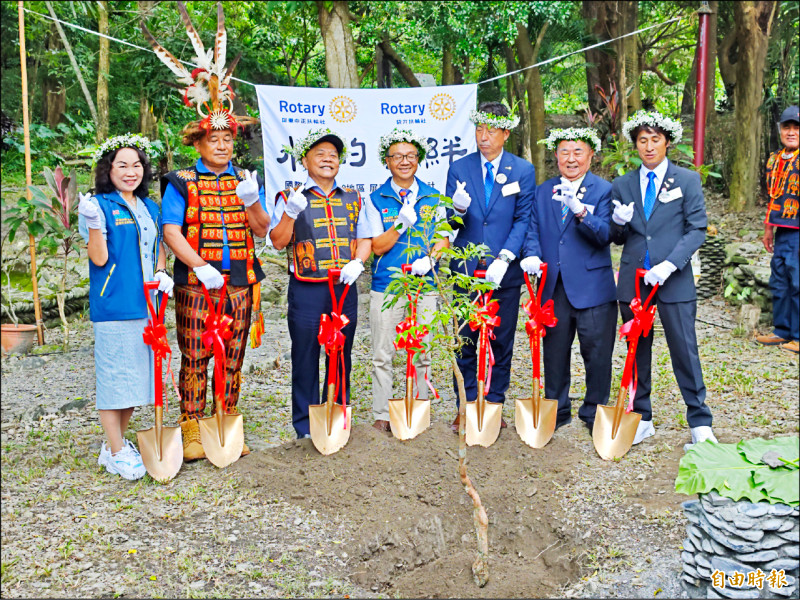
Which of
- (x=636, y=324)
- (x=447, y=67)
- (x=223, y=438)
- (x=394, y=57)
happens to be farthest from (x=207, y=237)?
(x=447, y=67)

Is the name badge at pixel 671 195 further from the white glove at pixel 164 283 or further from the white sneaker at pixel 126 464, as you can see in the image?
the white sneaker at pixel 126 464

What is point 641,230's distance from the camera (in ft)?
→ 13.0

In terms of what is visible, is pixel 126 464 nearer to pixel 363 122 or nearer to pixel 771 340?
pixel 363 122

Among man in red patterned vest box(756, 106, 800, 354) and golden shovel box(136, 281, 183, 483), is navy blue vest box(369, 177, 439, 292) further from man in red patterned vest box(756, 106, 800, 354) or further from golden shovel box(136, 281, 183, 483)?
man in red patterned vest box(756, 106, 800, 354)

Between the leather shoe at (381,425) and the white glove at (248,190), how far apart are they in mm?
1366

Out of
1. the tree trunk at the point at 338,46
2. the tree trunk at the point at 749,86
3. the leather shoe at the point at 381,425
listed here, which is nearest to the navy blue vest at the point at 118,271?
the leather shoe at the point at 381,425

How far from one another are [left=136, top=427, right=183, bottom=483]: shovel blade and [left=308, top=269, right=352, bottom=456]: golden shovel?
67 cm

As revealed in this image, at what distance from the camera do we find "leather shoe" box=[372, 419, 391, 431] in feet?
13.8

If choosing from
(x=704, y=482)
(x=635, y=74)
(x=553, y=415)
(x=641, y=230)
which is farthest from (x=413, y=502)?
(x=635, y=74)

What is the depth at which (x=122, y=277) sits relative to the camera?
366 centimetres

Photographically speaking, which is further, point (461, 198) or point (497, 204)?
point (497, 204)

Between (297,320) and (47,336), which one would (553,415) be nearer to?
(297,320)

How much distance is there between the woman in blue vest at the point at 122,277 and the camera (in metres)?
3.65

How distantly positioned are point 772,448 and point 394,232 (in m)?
1.95
